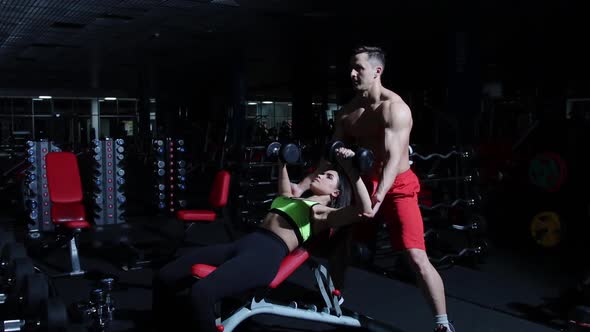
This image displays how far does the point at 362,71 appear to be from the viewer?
1.81 metres

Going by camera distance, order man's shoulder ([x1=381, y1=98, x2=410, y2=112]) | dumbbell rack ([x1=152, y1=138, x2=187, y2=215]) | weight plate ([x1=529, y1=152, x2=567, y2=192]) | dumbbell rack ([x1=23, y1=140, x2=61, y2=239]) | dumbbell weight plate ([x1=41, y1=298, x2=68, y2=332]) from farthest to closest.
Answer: dumbbell rack ([x1=152, y1=138, x2=187, y2=215]) → dumbbell rack ([x1=23, y1=140, x2=61, y2=239]) → weight plate ([x1=529, y1=152, x2=567, y2=192]) → man's shoulder ([x1=381, y1=98, x2=410, y2=112]) → dumbbell weight plate ([x1=41, y1=298, x2=68, y2=332])

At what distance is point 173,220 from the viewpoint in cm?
464

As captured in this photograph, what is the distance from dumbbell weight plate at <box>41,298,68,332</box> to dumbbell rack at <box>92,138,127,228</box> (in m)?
3.06

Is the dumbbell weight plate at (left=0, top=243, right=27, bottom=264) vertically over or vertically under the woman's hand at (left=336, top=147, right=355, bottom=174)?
under

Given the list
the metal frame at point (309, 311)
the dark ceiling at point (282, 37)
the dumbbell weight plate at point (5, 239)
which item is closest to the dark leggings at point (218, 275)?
the metal frame at point (309, 311)

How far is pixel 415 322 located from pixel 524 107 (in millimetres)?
4695

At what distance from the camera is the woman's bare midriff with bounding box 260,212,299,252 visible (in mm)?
1810

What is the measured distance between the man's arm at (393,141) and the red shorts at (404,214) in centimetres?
10

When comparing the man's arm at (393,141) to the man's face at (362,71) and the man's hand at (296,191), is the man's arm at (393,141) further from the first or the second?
the man's hand at (296,191)

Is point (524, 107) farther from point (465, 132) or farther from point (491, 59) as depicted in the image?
point (491, 59)

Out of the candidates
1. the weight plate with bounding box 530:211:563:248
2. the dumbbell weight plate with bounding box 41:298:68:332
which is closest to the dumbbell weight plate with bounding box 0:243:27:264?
the dumbbell weight plate with bounding box 41:298:68:332

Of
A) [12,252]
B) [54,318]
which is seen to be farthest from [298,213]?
[12,252]

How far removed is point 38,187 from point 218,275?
10.4 ft

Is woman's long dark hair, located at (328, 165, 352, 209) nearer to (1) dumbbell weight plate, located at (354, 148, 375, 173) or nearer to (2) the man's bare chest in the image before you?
(2) the man's bare chest
